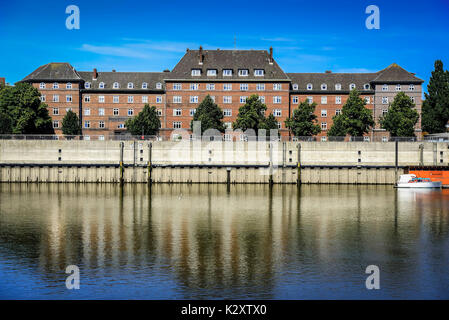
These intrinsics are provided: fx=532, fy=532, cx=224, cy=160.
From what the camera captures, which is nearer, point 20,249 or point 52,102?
point 20,249

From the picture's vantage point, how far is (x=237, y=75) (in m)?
119

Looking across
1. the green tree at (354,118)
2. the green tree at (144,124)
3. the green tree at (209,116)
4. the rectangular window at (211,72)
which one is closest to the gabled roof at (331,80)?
the rectangular window at (211,72)

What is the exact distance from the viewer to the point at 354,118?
105375 millimetres

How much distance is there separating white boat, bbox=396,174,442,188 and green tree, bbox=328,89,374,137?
18.3 metres

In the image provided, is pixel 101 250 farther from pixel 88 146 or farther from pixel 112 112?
pixel 112 112

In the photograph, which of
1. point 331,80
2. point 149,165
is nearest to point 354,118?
point 331,80

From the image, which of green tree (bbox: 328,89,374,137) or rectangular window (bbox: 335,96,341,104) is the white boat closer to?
green tree (bbox: 328,89,374,137)

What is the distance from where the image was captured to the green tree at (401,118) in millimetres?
103750

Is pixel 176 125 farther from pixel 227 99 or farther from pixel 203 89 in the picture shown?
pixel 227 99

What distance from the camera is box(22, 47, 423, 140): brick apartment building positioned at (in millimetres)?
118938

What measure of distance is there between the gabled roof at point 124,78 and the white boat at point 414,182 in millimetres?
60368
